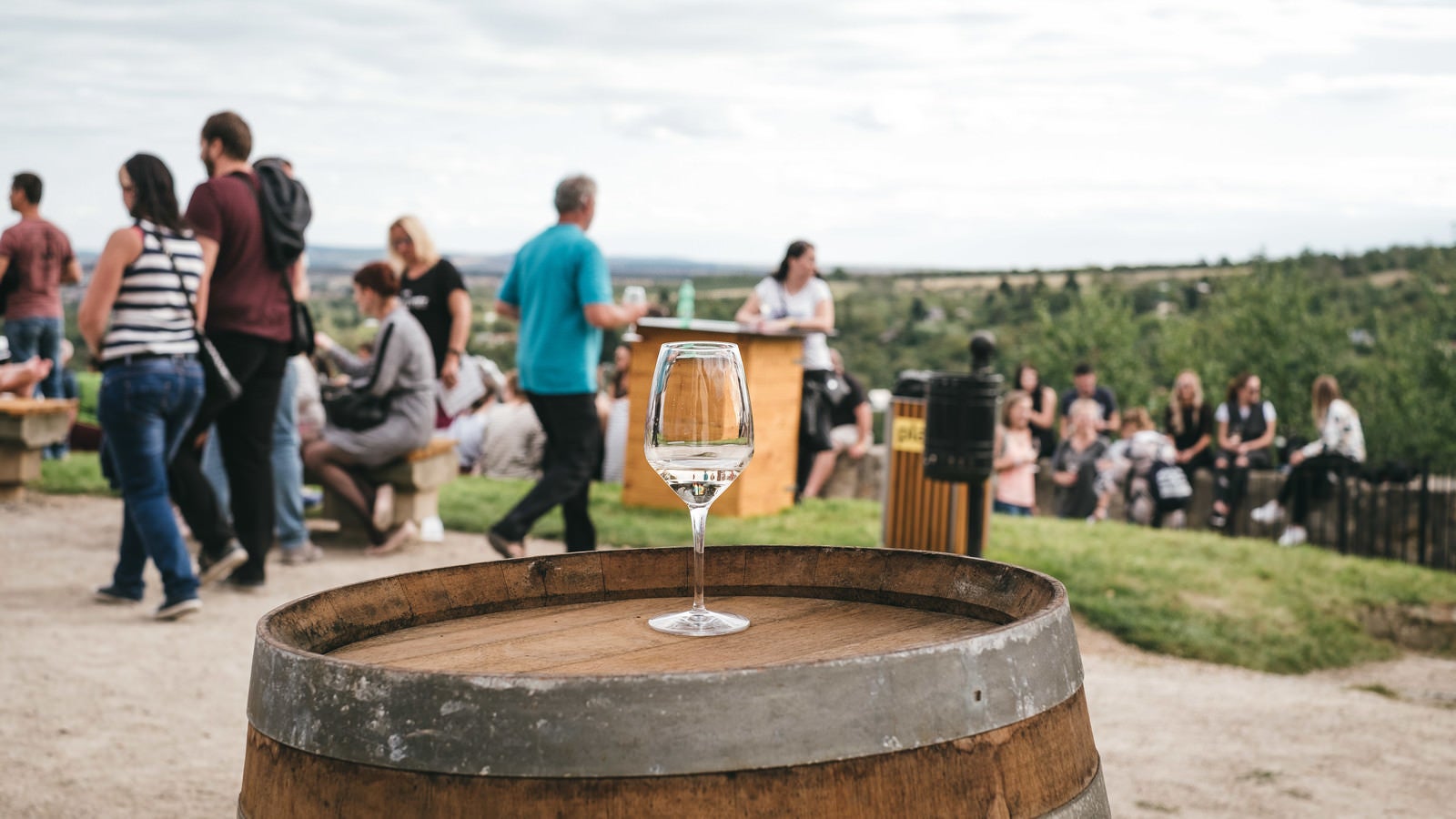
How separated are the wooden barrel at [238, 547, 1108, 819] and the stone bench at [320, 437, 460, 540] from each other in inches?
245

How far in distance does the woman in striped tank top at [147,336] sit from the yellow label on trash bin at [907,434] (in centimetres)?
390

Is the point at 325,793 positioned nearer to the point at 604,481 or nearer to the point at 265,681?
the point at 265,681

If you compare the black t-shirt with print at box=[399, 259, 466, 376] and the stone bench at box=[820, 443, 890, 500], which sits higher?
the black t-shirt with print at box=[399, 259, 466, 376]

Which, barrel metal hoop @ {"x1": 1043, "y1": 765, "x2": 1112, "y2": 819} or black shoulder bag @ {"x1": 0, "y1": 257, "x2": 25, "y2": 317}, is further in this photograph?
black shoulder bag @ {"x1": 0, "y1": 257, "x2": 25, "y2": 317}

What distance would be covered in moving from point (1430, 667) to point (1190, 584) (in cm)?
127

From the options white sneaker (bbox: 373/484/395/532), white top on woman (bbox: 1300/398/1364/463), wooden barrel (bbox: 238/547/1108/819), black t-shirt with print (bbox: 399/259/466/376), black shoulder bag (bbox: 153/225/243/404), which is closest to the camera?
wooden barrel (bbox: 238/547/1108/819)

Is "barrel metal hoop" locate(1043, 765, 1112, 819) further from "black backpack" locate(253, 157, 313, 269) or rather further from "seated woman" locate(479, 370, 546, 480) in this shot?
"seated woman" locate(479, 370, 546, 480)

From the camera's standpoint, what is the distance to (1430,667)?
6820mm

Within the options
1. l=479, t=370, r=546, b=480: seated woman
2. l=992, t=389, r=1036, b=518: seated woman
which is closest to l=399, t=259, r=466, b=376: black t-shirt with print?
l=479, t=370, r=546, b=480: seated woman

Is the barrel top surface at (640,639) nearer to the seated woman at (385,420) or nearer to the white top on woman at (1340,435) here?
the seated woman at (385,420)

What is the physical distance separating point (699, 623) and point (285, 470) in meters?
5.89

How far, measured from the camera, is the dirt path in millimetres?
4000

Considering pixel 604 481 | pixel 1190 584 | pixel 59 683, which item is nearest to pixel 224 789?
pixel 59 683

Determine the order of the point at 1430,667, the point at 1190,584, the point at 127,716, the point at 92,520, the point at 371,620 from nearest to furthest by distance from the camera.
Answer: the point at 371,620 → the point at 127,716 → the point at 1430,667 → the point at 1190,584 → the point at 92,520
